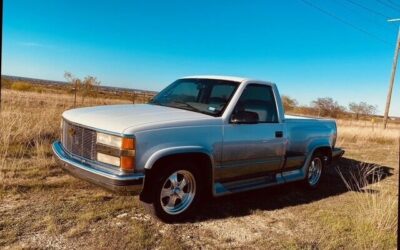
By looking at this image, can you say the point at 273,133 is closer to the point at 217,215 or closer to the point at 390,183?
the point at 217,215

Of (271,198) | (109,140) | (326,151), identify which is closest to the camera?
(109,140)

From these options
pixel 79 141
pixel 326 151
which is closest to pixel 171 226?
pixel 79 141

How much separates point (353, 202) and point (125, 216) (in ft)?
12.9

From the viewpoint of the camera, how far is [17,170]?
5828mm

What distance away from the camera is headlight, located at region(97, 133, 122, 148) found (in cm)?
399

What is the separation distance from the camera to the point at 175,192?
14.9 feet

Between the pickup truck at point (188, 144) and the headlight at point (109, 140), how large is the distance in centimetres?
1

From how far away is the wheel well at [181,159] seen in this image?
4111 mm

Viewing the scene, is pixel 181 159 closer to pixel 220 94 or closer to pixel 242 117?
pixel 242 117

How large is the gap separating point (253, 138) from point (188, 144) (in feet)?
4.12

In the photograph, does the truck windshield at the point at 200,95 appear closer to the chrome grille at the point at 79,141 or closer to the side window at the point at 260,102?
the side window at the point at 260,102

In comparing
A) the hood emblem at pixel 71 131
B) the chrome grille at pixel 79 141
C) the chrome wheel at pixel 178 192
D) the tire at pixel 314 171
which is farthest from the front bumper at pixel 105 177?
the tire at pixel 314 171

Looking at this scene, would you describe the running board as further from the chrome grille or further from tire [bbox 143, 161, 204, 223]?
the chrome grille

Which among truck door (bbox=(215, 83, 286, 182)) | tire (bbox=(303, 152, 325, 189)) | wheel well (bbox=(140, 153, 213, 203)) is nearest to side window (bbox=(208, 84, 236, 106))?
truck door (bbox=(215, 83, 286, 182))
